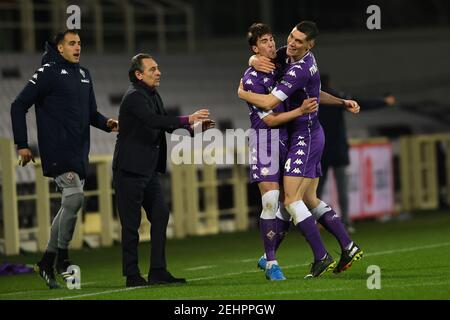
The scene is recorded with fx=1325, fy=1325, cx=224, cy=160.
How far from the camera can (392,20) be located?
90.8ft

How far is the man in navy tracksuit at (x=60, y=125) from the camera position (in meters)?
10.9

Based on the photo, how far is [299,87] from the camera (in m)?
10.6

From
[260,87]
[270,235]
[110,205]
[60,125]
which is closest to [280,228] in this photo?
[270,235]

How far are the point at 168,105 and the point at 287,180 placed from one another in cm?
1349

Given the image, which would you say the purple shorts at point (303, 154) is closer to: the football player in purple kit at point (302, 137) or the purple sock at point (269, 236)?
the football player in purple kit at point (302, 137)

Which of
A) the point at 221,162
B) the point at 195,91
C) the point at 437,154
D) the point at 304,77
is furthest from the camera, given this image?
the point at 195,91

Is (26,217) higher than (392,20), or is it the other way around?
(392,20)

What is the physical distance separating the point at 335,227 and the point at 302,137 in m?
0.85

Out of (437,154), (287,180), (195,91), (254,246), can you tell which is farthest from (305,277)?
(195,91)

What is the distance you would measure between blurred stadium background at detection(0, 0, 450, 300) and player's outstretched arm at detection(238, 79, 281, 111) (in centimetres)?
591

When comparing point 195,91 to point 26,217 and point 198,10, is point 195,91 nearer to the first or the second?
point 198,10

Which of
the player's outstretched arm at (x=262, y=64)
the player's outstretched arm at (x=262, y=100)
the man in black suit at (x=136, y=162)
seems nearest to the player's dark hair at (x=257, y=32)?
the player's outstretched arm at (x=262, y=64)

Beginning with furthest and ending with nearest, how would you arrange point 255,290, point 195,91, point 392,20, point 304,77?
point 392,20 < point 195,91 < point 304,77 < point 255,290

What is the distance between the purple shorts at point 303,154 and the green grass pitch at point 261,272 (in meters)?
0.87
